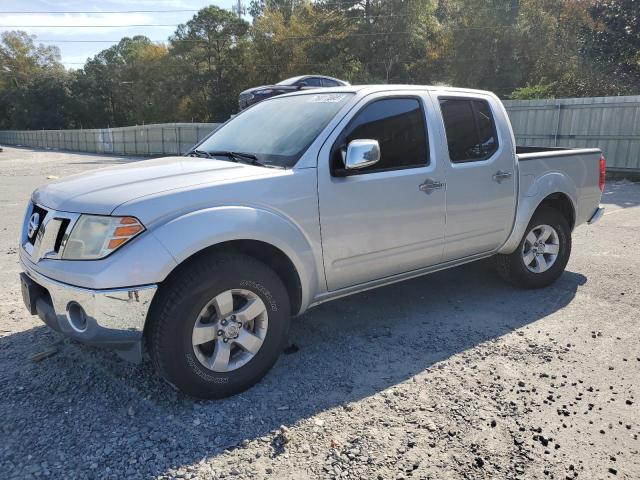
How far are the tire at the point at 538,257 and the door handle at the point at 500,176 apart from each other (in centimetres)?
63

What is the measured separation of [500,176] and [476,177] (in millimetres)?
324

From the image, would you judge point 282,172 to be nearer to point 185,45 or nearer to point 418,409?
point 418,409

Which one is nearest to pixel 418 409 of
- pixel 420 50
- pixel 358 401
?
pixel 358 401

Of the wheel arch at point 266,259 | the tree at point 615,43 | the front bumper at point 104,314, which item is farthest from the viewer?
the tree at point 615,43

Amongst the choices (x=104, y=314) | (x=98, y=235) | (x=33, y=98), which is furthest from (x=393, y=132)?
(x=33, y=98)

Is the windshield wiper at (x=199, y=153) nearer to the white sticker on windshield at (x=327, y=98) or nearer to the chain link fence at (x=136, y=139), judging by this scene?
the white sticker on windshield at (x=327, y=98)

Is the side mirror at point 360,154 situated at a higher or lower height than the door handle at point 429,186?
higher

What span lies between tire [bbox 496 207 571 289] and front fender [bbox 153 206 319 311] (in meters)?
2.37

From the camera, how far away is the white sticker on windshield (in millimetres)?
3852

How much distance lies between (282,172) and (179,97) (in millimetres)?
52687

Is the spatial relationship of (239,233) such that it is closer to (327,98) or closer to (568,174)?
(327,98)

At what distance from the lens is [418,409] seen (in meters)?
3.07

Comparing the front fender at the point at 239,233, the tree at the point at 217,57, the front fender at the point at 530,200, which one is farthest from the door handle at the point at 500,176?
the tree at the point at 217,57

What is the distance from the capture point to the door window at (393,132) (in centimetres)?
367
